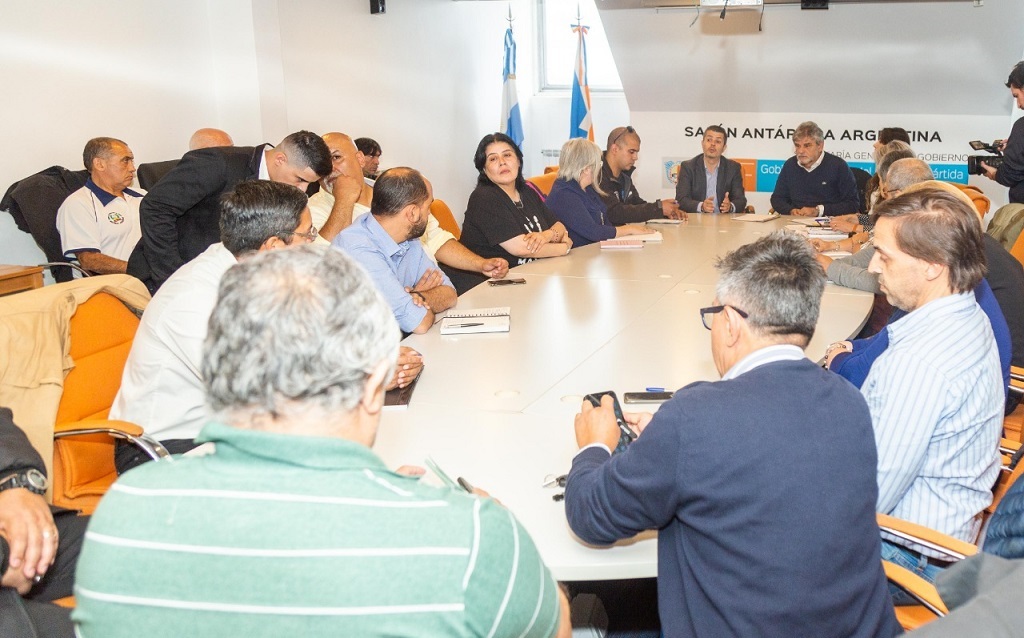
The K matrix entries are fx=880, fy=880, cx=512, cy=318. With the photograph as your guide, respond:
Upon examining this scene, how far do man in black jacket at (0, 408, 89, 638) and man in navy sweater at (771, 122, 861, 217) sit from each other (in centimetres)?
572

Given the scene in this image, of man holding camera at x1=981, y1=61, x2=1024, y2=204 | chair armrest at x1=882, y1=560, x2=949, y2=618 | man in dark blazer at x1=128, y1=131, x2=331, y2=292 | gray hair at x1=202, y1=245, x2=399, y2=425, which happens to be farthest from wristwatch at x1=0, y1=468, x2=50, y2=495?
man holding camera at x1=981, y1=61, x2=1024, y2=204

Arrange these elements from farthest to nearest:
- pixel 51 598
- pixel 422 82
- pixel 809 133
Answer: pixel 422 82, pixel 809 133, pixel 51 598

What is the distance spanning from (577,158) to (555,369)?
282 centimetres

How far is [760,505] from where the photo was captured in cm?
146

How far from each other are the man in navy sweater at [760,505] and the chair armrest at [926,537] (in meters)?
0.27

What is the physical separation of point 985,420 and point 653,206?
171 inches

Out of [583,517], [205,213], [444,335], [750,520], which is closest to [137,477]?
[583,517]

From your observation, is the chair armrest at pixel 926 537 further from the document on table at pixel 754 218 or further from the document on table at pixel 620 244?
the document on table at pixel 754 218

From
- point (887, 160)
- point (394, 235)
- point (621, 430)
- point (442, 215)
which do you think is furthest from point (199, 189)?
point (887, 160)

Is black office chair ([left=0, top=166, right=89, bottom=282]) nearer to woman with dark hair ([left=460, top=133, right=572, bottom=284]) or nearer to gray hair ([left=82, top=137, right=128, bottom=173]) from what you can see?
gray hair ([left=82, top=137, right=128, bottom=173])

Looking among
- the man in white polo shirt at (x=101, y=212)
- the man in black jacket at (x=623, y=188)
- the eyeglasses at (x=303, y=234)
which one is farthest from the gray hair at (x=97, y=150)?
the man in black jacket at (x=623, y=188)

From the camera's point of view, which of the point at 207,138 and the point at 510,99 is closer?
the point at 207,138

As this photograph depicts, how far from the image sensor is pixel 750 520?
4.83ft

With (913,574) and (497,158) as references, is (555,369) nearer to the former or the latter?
(913,574)
